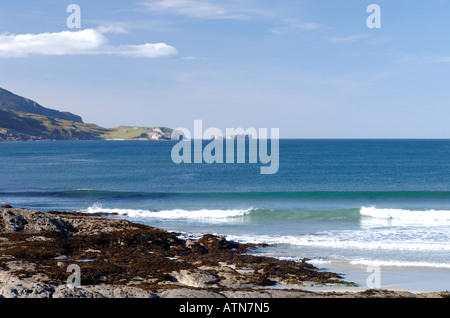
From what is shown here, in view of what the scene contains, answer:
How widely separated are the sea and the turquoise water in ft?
0.30

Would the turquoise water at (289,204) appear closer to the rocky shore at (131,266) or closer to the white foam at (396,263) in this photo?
the white foam at (396,263)

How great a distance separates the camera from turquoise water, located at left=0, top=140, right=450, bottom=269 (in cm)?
2381

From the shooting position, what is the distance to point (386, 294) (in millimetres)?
14234

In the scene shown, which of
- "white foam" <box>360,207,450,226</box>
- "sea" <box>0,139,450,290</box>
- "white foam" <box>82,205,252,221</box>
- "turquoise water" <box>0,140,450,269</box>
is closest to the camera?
"sea" <box>0,139,450,290</box>

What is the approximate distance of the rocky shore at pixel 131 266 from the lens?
13258 mm

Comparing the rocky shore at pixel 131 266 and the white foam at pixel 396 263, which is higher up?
the rocky shore at pixel 131 266

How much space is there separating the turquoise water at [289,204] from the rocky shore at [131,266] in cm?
367

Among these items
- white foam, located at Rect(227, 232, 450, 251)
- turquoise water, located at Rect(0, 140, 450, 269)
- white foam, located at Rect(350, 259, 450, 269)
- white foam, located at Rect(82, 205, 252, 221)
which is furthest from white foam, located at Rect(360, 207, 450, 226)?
white foam, located at Rect(350, 259, 450, 269)

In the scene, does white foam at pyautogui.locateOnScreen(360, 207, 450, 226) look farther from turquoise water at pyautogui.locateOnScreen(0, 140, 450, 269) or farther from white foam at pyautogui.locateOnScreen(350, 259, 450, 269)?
white foam at pyautogui.locateOnScreen(350, 259, 450, 269)

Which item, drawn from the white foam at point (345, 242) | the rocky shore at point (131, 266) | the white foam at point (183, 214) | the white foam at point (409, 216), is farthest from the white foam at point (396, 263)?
the white foam at point (183, 214)

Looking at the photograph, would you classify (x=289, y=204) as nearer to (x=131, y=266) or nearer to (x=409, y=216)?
(x=409, y=216)

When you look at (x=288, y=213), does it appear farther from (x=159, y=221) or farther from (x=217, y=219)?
(x=159, y=221)

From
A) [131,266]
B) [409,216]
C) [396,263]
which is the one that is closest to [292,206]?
[409,216]

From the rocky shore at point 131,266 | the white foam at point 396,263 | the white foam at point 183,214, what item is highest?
the rocky shore at point 131,266
